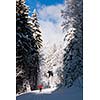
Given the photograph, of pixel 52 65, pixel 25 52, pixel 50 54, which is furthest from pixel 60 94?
pixel 25 52

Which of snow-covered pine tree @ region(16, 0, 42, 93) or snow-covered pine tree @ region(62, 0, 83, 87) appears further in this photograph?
snow-covered pine tree @ region(62, 0, 83, 87)

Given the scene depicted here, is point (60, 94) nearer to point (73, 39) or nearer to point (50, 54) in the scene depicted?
point (50, 54)

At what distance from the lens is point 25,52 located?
5141 millimetres

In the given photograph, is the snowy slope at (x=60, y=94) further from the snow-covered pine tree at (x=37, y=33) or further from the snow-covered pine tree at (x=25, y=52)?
the snow-covered pine tree at (x=37, y=33)

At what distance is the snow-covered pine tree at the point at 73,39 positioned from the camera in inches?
206

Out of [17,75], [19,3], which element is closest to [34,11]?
[19,3]

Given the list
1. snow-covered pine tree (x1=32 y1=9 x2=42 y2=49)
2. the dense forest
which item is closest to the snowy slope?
the dense forest

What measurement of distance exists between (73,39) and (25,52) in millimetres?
486

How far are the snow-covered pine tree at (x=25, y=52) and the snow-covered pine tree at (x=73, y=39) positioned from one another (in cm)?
30

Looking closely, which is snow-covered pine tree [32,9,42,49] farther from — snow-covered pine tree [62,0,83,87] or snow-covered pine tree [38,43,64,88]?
snow-covered pine tree [62,0,83,87]

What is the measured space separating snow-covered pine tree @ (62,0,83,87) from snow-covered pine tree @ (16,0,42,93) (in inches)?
12.0

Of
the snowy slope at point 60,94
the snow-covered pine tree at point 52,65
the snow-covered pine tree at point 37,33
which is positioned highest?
the snow-covered pine tree at point 37,33

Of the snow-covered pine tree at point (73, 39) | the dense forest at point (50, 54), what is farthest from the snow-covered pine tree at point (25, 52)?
the snow-covered pine tree at point (73, 39)

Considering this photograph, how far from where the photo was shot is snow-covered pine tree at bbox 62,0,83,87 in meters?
5.23
